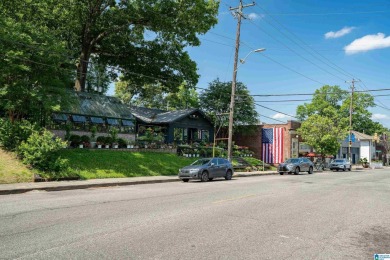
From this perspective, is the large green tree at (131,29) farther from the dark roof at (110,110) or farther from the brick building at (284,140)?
the brick building at (284,140)

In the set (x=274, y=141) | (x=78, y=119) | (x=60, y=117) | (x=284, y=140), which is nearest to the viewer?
(x=60, y=117)

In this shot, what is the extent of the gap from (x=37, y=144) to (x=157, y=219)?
41.7 ft

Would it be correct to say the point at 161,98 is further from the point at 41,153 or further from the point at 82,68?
the point at 41,153

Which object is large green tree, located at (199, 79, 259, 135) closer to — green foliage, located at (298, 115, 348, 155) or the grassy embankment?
green foliage, located at (298, 115, 348, 155)

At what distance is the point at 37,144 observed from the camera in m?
18.3

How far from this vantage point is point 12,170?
55.5 feet

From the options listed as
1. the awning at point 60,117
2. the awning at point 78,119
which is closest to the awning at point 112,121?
the awning at point 78,119

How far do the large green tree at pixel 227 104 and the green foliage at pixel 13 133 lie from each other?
26184 mm

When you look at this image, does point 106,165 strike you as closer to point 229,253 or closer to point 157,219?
point 157,219

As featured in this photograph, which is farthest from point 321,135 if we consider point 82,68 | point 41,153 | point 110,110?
point 41,153

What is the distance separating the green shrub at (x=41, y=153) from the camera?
1792cm

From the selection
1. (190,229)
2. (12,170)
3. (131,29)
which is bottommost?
(190,229)

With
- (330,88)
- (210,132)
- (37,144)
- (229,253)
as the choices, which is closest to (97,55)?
(210,132)

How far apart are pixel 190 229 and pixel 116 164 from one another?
16.1 m
